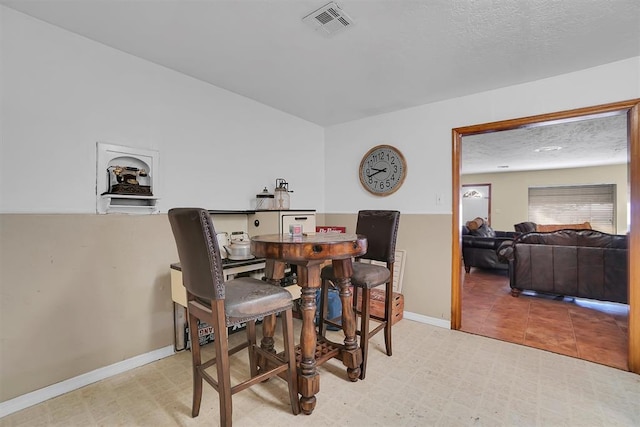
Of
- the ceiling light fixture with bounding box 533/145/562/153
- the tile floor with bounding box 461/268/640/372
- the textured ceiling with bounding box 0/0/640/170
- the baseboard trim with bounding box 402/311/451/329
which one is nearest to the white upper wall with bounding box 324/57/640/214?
the textured ceiling with bounding box 0/0/640/170

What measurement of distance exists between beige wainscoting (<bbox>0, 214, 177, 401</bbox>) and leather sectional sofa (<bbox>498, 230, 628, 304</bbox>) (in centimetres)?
425

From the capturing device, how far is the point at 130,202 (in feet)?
7.00

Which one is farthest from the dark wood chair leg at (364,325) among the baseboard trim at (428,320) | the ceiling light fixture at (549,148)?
the ceiling light fixture at (549,148)

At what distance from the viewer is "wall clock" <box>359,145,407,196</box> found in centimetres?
323

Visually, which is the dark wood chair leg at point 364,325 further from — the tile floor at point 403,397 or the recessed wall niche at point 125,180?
the recessed wall niche at point 125,180

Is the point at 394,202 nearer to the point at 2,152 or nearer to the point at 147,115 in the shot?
the point at 147,115

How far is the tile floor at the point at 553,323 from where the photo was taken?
2432 mm

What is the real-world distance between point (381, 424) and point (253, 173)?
235 cm

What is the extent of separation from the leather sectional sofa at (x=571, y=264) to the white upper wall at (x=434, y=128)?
6.19 feet

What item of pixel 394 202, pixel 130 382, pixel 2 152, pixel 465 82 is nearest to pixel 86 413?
pixel 130 382

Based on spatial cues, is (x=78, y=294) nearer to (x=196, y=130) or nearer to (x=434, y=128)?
(x=196, y=130)

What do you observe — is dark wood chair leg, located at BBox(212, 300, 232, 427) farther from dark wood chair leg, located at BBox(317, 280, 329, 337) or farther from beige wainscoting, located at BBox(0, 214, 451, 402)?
beige wainscoting, located at BBox(0, 214, 451, 402)

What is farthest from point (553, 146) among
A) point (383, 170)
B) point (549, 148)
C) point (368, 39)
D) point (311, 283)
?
point (311, 283)

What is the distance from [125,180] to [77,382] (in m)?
1.37
